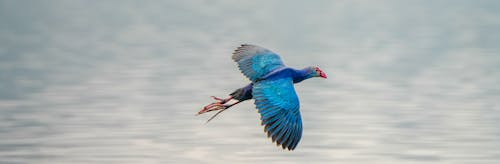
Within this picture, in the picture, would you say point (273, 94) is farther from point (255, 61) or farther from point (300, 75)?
point (255, 61)

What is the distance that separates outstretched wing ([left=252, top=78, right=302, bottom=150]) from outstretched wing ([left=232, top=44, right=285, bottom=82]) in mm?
638

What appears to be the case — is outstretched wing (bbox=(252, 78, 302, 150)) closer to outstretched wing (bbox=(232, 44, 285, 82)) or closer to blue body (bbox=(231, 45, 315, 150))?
blue body (bbox=(231, 45, 315, 150))

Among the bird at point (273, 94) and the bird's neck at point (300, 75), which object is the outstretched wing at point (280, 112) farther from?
the bird's neck at point (300, 75)

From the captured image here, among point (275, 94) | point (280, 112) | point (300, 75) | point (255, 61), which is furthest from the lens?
point (255, 61)

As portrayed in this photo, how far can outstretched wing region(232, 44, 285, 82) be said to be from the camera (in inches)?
574

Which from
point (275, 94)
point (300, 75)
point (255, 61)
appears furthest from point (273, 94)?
point (255, 61)

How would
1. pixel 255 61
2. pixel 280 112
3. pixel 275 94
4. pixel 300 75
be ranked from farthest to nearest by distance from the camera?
pixel 255 61 < pixel 300 75 < pixel 275 94 < pixel 280 112

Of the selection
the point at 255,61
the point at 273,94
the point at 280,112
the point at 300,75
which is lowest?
the point at 280,112

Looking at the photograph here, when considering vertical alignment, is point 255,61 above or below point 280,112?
above

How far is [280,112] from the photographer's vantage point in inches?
530

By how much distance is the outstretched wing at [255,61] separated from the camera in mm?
14578

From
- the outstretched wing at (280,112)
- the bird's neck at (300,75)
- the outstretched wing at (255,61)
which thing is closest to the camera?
the outstretched wing at (280,112)

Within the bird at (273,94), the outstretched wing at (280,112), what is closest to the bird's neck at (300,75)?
the bird at (273,94)

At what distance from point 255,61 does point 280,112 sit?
1.54m
